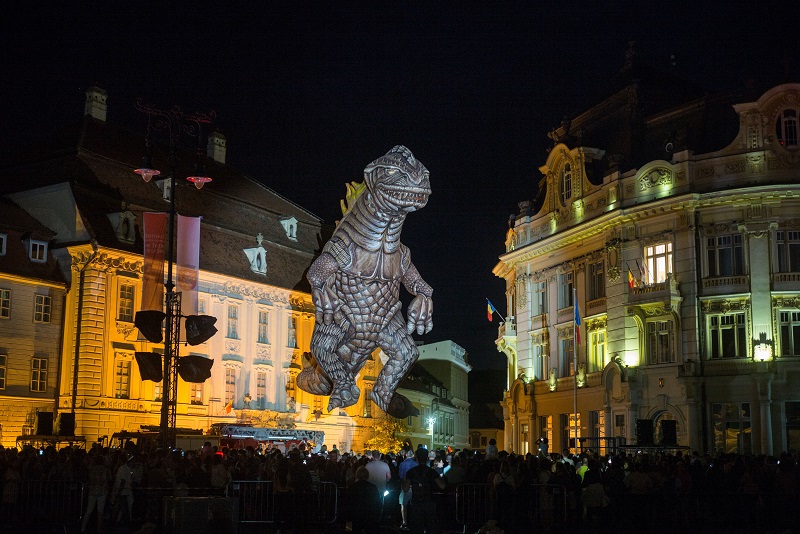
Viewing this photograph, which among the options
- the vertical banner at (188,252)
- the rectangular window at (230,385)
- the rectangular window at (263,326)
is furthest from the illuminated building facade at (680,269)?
the vertical banner at (188,252)

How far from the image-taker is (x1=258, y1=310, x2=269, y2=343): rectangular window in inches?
2227

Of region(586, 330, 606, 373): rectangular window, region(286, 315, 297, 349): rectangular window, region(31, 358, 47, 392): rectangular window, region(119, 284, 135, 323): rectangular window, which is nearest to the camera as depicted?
region(31, 358, 47, 392): rectangular window

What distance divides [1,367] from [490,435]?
64.2 meters

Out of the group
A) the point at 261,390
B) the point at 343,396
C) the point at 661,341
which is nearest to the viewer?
the point at 343,396

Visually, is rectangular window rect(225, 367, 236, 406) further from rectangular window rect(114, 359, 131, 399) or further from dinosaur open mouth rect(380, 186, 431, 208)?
dinosaur open mouth rect(380, 186, 431, 208)

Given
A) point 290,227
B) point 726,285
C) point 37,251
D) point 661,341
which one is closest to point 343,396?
point 661,341

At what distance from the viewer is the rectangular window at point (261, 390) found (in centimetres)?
5575

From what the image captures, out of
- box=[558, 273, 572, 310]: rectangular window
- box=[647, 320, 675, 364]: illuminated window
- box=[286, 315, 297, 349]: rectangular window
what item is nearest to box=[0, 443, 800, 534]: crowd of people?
box=[647, 320, 675, 364]: illuminated window

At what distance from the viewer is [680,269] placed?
45.5 meters

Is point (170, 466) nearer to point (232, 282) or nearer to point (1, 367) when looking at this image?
point (1, 367)

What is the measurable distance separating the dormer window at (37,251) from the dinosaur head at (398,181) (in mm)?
25984

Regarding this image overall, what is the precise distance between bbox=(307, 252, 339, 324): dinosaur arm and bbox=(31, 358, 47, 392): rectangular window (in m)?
23.9

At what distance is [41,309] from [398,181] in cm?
2683

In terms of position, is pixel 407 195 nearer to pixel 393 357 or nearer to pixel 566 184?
pixel 393 357
